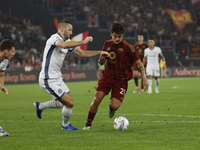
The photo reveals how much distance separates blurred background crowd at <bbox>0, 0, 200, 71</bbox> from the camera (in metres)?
31.9

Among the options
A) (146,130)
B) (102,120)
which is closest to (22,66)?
(102,120)

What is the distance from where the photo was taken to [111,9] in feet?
131

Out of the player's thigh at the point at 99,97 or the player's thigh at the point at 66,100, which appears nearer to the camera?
the player's thigh at the point at 66,100

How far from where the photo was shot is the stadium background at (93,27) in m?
31.1

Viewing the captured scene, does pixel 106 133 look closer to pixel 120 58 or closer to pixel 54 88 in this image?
pixel 54 88

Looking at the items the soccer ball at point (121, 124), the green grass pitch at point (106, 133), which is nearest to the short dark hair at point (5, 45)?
the green grass pitch at point (106, 133)

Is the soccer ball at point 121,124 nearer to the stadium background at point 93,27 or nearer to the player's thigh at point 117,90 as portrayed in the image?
the player's thigh at point 117,90

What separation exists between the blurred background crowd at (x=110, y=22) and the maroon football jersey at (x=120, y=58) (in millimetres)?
21266

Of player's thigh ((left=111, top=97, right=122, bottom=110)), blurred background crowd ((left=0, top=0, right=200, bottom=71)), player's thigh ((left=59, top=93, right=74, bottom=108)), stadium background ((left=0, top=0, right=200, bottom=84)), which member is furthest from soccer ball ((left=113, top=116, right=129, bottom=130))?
blurred background crowd ((left=0, top=0, right=200, bottom=71))

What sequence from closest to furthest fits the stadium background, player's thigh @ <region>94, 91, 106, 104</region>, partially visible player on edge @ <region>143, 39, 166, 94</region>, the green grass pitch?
the green grass pitch, player's thigh @ <region>94, 91, 106, 104</region>, partially visible player on edge @ <region>143, 39, 166, 94</region>, the stadium background

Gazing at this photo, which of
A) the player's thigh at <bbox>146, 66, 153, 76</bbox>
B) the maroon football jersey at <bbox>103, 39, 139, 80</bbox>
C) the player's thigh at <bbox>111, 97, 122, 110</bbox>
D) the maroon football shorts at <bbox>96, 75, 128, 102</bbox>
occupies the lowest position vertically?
the player's thigh at <bbox>146, 66, 153, 76</bbox>

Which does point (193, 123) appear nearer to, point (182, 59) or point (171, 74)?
point (171, 74)

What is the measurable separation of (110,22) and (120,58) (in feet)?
95.9

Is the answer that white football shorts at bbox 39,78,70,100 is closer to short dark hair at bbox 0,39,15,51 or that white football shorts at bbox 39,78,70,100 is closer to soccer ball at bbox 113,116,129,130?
short dark hair at bbox 0,39,15,51
